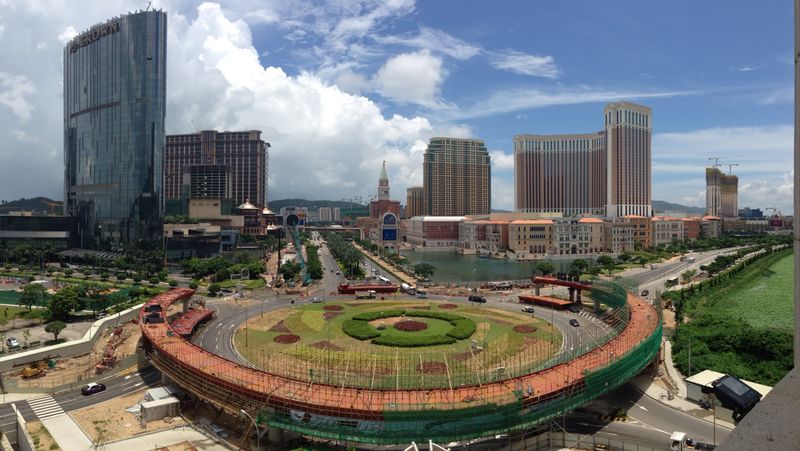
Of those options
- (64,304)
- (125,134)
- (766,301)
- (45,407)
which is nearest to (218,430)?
(45,407)

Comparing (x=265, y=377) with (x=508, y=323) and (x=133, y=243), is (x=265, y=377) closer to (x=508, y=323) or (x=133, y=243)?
(x=508, y=323)

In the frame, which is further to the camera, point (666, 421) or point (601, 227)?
point (601, 227)

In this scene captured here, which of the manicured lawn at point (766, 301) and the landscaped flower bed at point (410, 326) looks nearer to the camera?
the landscaped flower bed at point (410, 326)

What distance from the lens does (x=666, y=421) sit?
2467cm

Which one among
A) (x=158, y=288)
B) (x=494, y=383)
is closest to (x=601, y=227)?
(x=158, y=288)

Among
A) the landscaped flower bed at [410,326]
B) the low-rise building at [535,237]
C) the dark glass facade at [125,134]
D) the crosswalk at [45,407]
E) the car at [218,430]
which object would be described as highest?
the dark glass facade at [125,134]

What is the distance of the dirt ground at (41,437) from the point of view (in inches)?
894

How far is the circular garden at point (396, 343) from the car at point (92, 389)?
8.83m

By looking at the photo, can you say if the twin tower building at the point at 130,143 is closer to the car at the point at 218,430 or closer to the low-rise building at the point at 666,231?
the low-rise building at the point at 666,231

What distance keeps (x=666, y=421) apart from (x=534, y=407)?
8.24m

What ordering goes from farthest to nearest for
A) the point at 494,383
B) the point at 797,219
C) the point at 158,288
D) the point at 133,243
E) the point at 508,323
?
the point at 133,243 < the point at 158,288 < the point at 508,323 < the point at 494,383 < the point at 797,219

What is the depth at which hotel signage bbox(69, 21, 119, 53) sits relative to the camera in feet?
305

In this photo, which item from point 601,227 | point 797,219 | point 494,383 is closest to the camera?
point 797,219

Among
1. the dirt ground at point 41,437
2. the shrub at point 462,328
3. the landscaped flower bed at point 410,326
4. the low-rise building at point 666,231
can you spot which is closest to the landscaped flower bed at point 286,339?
the landscaped flower bed at point 410,326
